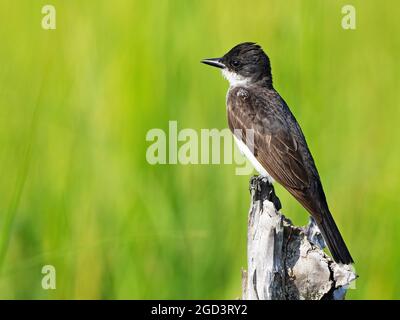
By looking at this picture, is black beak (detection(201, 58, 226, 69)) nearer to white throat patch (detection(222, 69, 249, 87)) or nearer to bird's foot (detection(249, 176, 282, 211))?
white throat patch (detection(222, 69, 249, 87))

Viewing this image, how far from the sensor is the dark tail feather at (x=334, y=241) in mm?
7020

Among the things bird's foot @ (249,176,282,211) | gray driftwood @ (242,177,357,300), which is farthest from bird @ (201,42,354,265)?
gray driftwood @ (242,177,357,300)

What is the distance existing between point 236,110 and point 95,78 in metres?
1.60

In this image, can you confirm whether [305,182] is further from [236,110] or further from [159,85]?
[159,85]

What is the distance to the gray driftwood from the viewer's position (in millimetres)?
6305

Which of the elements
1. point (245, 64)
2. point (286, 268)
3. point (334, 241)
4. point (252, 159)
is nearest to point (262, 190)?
point (334, 241)

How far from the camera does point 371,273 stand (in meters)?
8.75

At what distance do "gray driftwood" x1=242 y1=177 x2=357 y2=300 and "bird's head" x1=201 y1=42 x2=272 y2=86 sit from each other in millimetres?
3137

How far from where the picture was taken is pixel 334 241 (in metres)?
7.18

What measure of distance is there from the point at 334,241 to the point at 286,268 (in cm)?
89

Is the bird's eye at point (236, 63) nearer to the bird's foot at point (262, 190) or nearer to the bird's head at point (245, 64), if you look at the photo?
the bird's head at point (245, 64)

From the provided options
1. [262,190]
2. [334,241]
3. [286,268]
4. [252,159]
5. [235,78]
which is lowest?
[286,268]

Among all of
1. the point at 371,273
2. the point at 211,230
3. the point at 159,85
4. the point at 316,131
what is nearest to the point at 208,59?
the point at 159,85

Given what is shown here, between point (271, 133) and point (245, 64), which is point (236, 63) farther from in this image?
point (271, 133)
